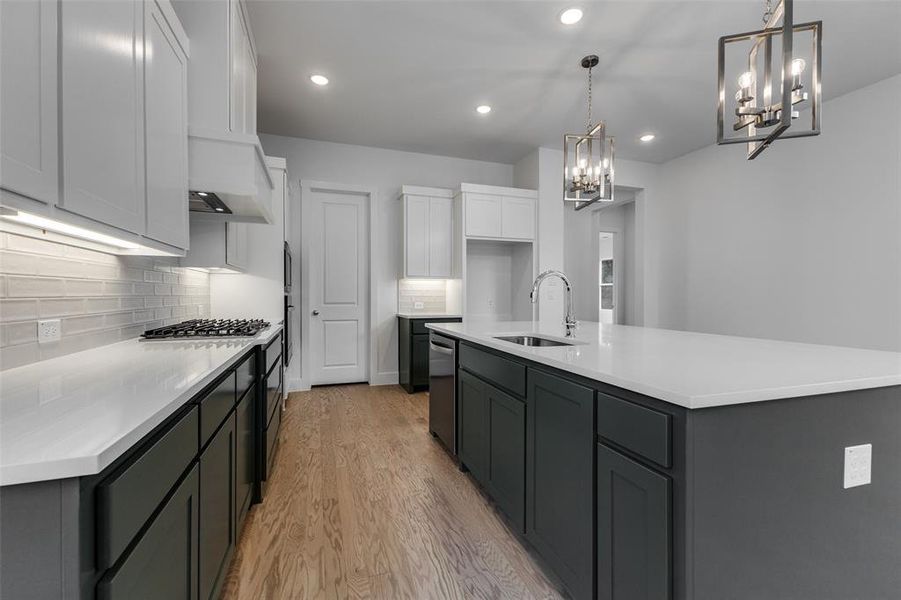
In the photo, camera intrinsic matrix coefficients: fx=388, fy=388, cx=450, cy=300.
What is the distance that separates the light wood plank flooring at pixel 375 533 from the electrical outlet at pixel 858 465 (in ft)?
3.41

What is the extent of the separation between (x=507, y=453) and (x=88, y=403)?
1566 mm

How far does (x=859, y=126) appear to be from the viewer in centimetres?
367

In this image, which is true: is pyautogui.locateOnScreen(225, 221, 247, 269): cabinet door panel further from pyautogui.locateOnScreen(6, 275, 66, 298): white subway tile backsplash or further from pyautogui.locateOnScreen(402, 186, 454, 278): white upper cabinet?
pyautogui.locateOnScreen(402, 186, 454, 278): white upper cabinet

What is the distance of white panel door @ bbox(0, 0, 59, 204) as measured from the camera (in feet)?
2.62

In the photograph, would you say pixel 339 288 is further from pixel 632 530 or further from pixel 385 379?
pixel 632 530

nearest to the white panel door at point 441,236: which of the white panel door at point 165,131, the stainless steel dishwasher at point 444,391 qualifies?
the stainless steel dishwasher at point 444,391

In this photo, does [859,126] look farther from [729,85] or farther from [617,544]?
[617,544]

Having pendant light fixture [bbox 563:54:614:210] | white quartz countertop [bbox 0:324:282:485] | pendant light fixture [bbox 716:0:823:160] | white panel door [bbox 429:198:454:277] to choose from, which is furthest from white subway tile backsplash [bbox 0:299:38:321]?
white panel door [bbox 429:198:454:277]

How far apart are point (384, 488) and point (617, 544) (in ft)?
4.96

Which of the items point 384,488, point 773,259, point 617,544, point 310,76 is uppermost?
point 310,76

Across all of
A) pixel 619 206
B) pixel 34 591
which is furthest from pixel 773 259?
pixel 34 591

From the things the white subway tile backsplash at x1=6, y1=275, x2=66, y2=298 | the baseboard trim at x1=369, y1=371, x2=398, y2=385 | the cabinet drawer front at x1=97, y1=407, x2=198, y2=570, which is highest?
the white subway tile backsplash at x1=6, y1=275, x2=66, y2=298

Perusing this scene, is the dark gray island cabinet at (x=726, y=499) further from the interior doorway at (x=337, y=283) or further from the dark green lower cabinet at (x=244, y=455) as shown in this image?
the interior doorway at (x=337, y=283)

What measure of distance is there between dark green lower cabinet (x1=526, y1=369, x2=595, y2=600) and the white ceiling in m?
2.60
